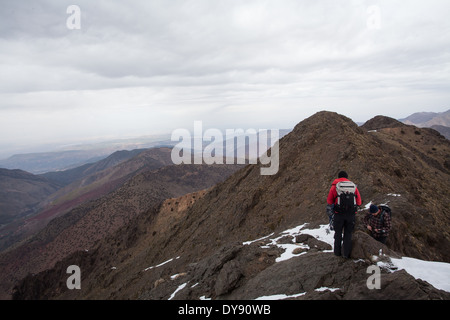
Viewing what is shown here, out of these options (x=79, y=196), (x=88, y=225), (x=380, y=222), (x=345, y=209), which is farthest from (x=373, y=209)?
(x=79, y=196)

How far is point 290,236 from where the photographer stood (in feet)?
37.9

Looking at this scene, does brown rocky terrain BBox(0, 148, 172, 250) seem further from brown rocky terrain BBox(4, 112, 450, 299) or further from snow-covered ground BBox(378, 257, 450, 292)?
snow-covered ground BBox(378, 257, 450, 292)

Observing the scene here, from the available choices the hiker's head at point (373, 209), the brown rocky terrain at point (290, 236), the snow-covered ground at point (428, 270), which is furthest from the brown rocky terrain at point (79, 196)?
the snow-covered ground at point (428, 270)

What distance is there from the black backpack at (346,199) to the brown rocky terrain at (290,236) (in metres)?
1.07

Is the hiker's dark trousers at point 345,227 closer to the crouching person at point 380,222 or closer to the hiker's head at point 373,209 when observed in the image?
the hiker's head at point 373,209

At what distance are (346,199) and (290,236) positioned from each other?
17.3 ft

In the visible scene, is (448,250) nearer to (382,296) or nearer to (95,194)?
(382,296)

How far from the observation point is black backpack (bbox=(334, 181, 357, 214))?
691cm

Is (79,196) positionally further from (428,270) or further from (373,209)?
(428,270)

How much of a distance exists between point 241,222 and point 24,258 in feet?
211

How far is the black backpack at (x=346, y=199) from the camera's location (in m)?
6.91
